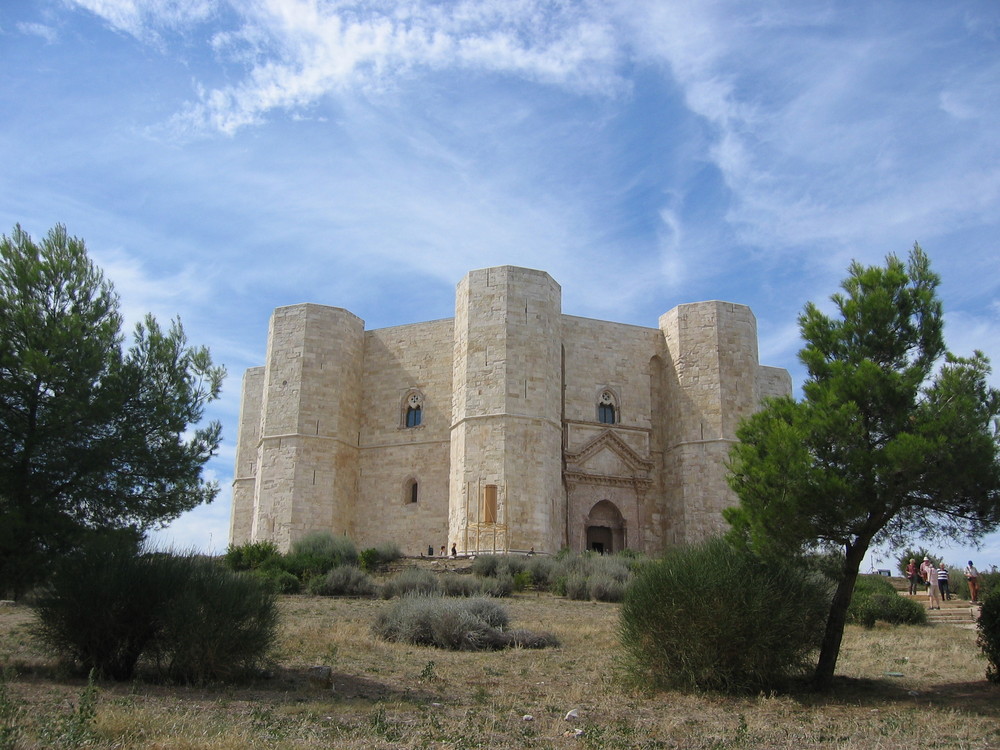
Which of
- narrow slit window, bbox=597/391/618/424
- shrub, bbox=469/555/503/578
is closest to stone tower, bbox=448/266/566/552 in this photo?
narrow slit window, bbox=597/391/618/424

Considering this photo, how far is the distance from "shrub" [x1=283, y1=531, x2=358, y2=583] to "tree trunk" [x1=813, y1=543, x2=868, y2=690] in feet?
39.5

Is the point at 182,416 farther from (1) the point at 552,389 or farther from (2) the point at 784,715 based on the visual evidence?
(1) the point at 552,389

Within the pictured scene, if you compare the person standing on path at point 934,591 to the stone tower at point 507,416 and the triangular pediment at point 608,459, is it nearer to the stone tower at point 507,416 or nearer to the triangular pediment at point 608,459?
the stone tower at point 507,416

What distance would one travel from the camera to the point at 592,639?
12023 millimetres

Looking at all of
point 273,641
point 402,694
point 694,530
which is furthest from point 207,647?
point 694,530

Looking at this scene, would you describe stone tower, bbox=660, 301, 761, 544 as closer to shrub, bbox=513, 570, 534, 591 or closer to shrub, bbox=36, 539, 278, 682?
shrub, bbox=513, 570, 534, 591

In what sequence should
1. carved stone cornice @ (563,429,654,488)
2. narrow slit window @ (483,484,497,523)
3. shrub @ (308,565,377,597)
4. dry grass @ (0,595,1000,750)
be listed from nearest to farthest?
dry grass @ (0,595,1000,750)
shrub @ (308,565,377,597)
narrow slit window @ (483,484,497,523)
carved stone cornice @ (563,429,654,488)

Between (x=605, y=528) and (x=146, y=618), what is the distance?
18.9 m

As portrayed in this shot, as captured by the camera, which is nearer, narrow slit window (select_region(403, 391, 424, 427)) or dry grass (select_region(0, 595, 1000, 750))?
dry grass (select_region(0, 595, 1000, 750))

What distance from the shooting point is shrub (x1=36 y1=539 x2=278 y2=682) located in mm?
8234

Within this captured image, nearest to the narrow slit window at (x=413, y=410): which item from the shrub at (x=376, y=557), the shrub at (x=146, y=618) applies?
the shrub at (x=376, y=557)

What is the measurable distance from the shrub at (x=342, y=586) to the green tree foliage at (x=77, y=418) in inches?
275

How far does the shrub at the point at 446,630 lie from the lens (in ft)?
37.0

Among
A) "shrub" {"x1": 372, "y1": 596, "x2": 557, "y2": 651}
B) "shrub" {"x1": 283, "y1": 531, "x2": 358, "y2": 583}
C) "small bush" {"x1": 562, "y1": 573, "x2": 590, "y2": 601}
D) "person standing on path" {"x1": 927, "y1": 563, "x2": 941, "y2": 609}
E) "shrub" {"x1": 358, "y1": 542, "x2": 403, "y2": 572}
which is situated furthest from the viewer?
"shrub" {"x1": 358, "y1": 542, "x2": 403, "y2": 572}
